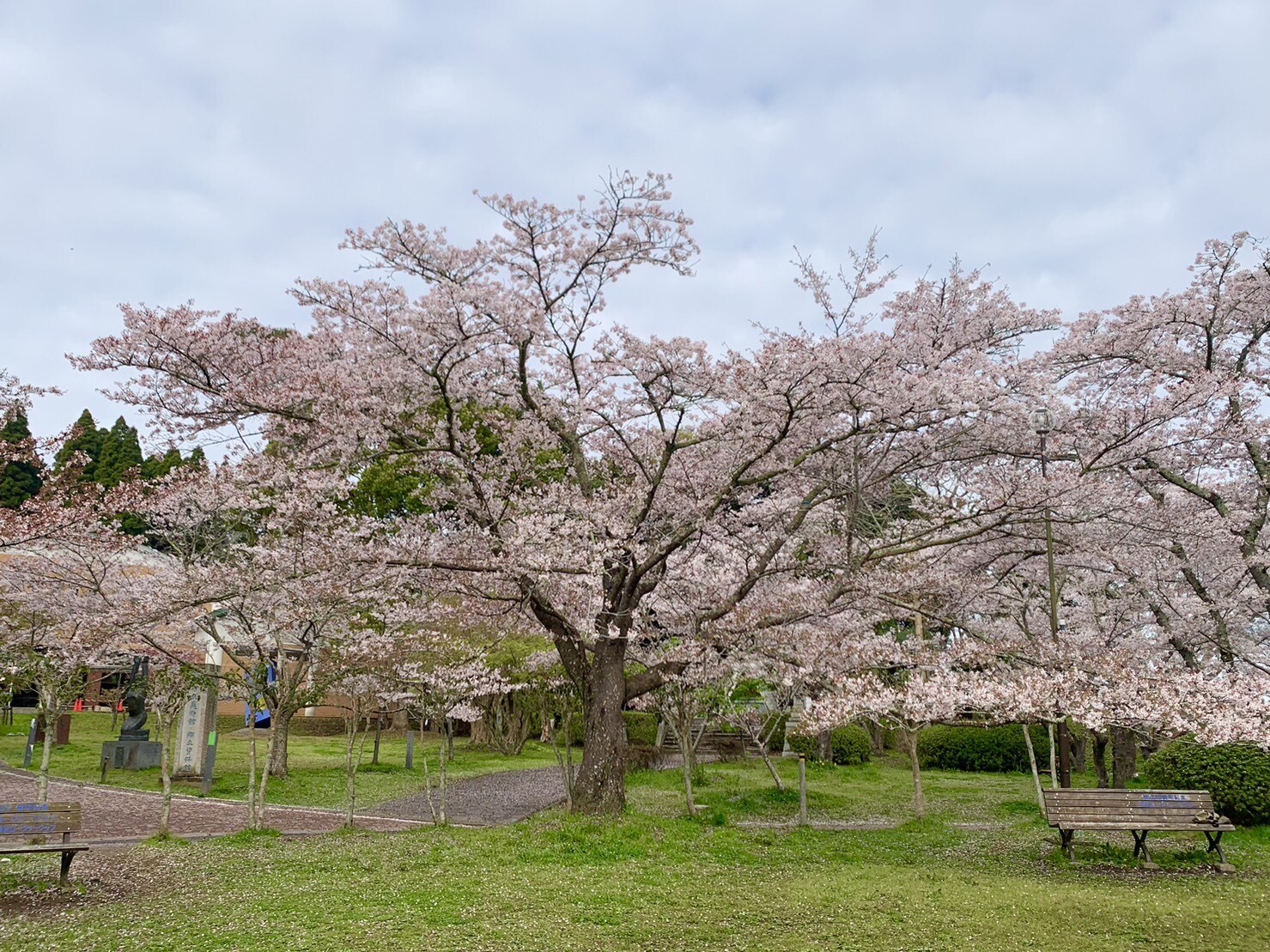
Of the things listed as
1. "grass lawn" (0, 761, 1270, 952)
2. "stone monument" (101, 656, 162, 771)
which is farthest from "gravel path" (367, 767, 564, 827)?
"stone monument" (101, 656, 162, 771)

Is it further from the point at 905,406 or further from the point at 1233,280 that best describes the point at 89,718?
the point at 1233,280

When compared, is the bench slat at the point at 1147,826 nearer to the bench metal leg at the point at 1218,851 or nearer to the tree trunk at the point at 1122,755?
the bench metal leg at the point at 1218,851

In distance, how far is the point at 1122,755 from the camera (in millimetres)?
14695

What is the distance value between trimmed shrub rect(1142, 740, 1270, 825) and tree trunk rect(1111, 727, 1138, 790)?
282 cm

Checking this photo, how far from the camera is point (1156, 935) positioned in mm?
5637

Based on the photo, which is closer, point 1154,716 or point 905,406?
point 1154,716

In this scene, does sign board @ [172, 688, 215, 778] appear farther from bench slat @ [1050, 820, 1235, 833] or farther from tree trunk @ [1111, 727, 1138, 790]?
tree trunk @ [1111, 727, 1138, 790]

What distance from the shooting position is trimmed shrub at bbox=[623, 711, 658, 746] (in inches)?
979

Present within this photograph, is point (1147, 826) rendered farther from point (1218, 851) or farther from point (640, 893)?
point (640, 893)

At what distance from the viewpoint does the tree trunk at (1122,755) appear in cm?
1415

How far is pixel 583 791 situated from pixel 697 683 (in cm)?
237

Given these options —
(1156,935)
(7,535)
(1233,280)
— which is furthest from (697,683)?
(1233,280)

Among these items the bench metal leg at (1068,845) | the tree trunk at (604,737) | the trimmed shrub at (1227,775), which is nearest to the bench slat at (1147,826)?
the bench metal leg at (1068,845)

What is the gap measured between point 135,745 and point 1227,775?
19027 mm
